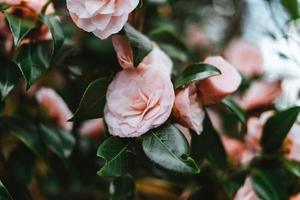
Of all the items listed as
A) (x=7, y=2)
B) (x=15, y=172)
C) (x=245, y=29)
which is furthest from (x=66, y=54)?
(x=245, y=29)

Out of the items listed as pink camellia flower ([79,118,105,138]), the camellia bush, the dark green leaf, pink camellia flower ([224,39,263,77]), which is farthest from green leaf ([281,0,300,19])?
the dark green leaf

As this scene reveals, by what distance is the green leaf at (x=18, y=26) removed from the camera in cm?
86

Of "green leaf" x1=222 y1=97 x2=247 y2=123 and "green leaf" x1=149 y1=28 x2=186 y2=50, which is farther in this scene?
"green leaf" x1=149 y1=28 x2=186 y2=50

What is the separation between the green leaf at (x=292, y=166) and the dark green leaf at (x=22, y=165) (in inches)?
20.5

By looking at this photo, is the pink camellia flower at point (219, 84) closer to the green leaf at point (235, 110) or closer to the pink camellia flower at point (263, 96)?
the green leaf at point (235, 110)

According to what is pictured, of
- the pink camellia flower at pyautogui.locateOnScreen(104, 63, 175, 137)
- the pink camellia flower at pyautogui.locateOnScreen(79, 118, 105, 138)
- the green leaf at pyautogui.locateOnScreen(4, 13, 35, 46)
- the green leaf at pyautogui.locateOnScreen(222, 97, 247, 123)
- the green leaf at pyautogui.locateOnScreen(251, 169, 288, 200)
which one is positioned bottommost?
the pink camellia flower at pyautogui.locateOnScreen(79, 118, 105, 138)

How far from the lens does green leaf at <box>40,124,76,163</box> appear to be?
1.03 metres

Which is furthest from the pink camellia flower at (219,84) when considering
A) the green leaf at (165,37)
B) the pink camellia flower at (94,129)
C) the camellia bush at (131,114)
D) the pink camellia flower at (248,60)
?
the pink camellia flower at (248,60)

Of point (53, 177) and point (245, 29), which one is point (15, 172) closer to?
point (53, 177)

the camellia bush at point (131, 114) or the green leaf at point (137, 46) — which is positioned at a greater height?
the green leaf at point (137, 46)

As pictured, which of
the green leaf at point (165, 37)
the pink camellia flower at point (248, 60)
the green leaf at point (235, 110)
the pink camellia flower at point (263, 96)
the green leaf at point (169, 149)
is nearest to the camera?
the green leaf at point (169, 149)

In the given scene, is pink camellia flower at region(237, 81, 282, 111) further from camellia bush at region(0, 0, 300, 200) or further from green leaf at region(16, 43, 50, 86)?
green leaf at region(16, 43, 50, 86)

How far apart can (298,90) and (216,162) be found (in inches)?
16.1

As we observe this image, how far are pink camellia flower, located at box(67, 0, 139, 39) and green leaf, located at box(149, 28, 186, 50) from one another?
31 centimetres
